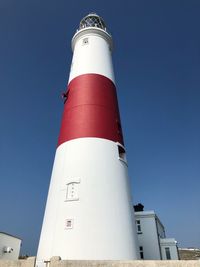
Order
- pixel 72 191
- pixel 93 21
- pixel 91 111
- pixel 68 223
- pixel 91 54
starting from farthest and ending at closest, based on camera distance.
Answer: pixel 93 21 < pixel 91 54 < pixel 91 111 < pixel 72 191 < pixel 68 223

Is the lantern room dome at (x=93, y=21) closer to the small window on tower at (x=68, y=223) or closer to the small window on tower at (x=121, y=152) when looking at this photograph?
the small window on tower at (x=121, y=152)

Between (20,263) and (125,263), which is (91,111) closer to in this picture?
(20,263)

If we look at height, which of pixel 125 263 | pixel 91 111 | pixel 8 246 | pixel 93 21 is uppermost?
pixel 93 21

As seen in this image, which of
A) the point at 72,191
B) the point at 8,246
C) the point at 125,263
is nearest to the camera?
the point at 125,263

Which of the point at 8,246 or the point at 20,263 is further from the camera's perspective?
the point at 8,246

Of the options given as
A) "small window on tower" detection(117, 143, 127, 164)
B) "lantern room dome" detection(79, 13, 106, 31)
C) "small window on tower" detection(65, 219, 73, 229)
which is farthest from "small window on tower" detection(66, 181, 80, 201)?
"lantern room dome" detection(79, 13, 106, 31)

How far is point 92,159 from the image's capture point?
28.8 ft

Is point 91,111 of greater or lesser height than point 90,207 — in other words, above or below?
above

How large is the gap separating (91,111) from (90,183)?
330 centimetres

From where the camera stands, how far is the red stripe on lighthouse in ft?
31.5

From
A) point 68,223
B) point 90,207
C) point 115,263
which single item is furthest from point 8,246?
point 115,263

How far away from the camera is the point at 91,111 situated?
998 centimetres

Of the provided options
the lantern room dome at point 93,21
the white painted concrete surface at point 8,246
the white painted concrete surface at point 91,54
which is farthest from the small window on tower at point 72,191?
the lantern room dome at point 93,21

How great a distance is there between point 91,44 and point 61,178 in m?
8.00
